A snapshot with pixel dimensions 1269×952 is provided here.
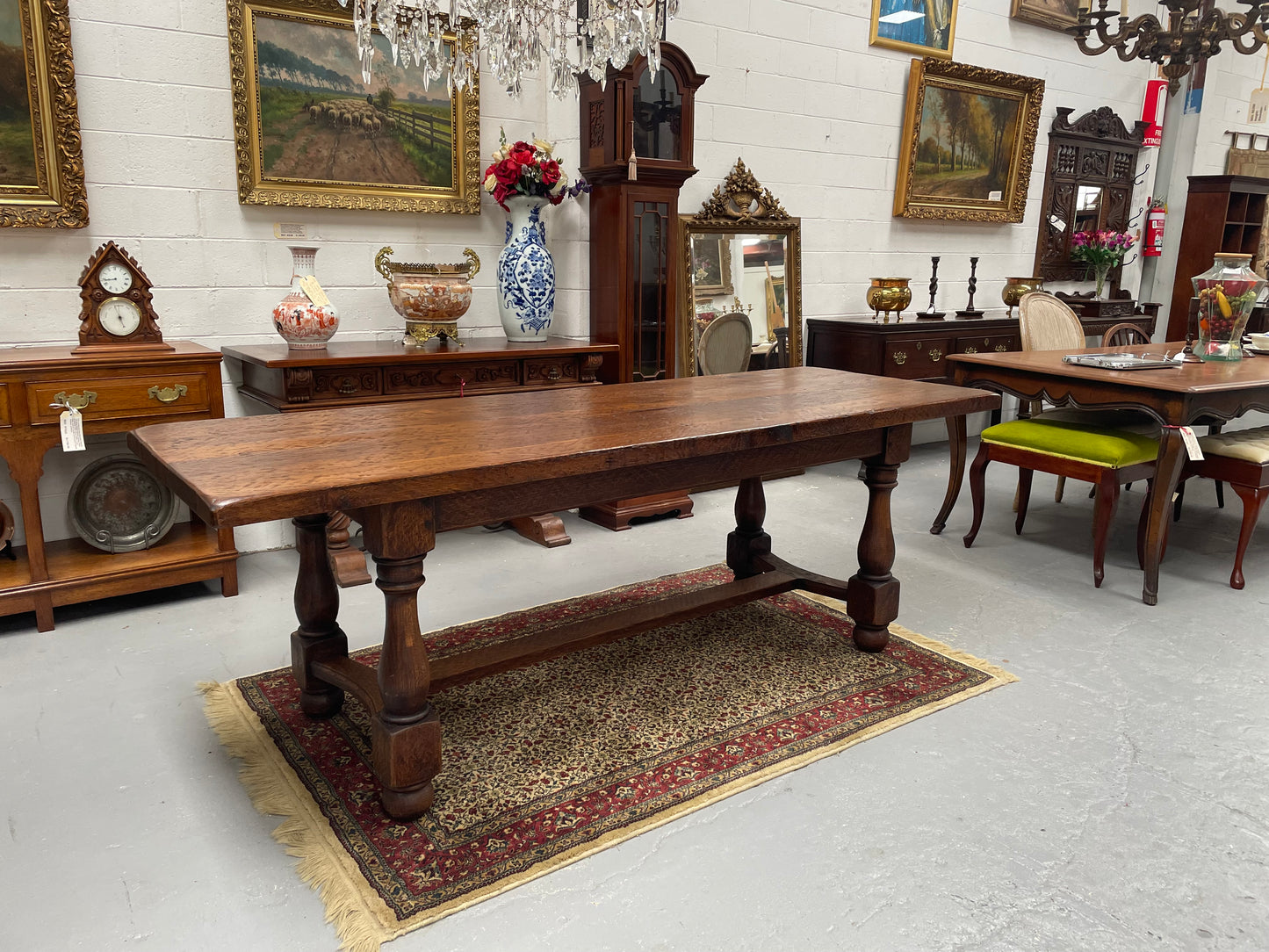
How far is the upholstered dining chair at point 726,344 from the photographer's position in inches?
190

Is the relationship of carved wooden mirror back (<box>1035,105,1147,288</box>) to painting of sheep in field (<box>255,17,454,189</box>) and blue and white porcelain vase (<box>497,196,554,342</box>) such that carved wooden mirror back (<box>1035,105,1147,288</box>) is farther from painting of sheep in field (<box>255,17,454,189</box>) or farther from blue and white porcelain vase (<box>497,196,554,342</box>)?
painting of sheep in field (<box>255,17,454,189</box>)

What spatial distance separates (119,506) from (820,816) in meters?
2.79

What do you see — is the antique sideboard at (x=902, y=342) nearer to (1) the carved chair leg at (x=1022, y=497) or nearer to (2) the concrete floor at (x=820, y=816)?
(1) the carved chair leg at (x=1022, y=497)

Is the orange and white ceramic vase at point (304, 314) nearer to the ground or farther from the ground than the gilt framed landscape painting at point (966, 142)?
nearer to the ground

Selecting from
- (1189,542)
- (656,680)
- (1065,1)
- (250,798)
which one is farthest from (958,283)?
(250,798)

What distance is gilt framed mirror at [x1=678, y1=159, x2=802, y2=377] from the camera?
4.78 meters

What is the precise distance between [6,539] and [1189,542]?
16.1 ft

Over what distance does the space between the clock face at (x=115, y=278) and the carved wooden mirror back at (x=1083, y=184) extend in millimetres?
6034

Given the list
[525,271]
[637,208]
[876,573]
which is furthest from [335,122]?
[876,573]

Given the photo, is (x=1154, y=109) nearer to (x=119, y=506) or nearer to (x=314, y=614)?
(x=314, y=614)

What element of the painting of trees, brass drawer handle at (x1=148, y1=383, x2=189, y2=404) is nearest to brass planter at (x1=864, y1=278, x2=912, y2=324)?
the painting of trees

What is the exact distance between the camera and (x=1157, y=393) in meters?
3.30

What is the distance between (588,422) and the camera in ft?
7.54

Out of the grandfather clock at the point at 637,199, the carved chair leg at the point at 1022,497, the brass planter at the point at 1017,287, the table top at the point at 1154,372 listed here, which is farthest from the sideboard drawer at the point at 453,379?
the brass planter at the point at 1017,287
